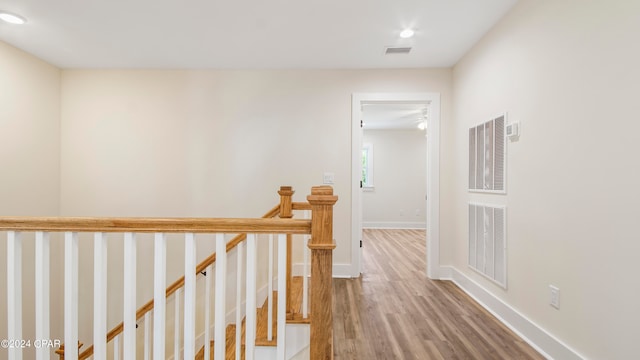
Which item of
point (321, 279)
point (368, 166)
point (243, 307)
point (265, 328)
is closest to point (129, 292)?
point (321, 279)

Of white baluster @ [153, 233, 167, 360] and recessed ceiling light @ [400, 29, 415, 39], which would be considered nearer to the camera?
white baluster @ [153, 233, 167, 360]

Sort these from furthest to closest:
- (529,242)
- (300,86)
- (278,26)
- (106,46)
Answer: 1. (300,86)
2. (106,46)
3. (278,26)
4. (529,242)

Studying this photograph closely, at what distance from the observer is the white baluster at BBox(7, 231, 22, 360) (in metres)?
1.21

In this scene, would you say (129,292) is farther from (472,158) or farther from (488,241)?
(472,158)

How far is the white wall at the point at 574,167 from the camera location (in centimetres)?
138

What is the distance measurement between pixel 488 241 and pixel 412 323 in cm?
99

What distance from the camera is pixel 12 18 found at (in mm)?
2393

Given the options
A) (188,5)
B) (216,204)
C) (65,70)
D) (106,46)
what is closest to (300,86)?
(188,5)

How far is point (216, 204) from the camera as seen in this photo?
3490mm

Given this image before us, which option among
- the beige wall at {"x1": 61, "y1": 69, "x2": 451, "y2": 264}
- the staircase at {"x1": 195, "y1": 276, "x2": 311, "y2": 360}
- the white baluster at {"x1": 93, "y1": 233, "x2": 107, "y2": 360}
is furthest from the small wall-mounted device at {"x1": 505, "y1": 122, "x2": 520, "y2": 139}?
the white baluster at {"x1": 93, "y1": 233, "x2": 107, "y2": 360}

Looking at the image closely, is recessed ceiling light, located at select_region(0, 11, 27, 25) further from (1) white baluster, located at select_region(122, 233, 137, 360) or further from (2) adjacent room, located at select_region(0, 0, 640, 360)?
(1) white baluster, located at select_region(122, 233, 137, 360)

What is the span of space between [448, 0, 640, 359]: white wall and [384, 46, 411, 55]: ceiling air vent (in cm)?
78

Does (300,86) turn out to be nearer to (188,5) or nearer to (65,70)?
(188,5)

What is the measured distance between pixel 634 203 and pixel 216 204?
3.45m
